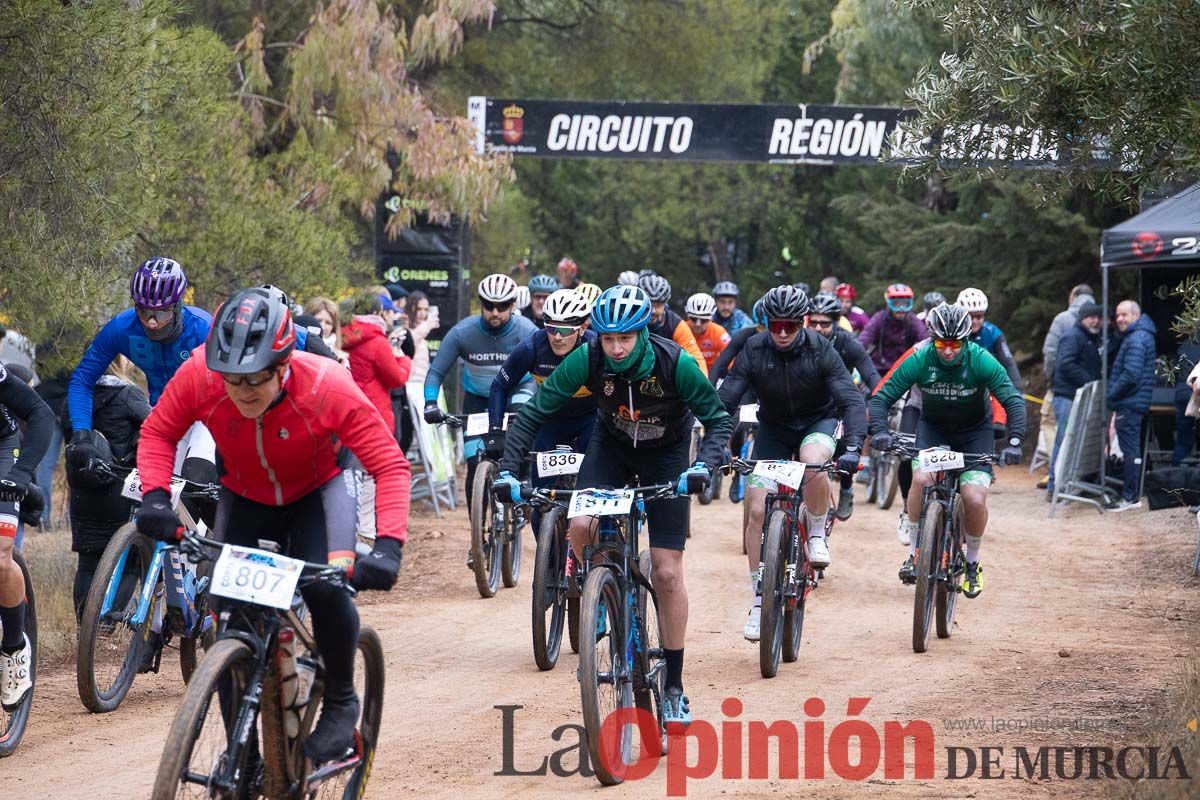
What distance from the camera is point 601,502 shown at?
706 cm

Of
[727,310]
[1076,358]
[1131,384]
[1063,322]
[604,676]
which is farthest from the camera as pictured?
[1063,322]

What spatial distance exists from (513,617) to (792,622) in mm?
2418

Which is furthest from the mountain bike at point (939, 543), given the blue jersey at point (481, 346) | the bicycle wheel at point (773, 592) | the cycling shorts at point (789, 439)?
the blue jersey at point (481, 346)

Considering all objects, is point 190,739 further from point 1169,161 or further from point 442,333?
point 442,333

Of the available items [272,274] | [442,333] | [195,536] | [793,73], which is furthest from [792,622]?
[793,73]

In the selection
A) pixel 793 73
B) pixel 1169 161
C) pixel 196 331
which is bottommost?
pixel 196 331

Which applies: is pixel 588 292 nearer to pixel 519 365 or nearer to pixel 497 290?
pixel 519 365

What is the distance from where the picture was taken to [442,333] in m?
22.4

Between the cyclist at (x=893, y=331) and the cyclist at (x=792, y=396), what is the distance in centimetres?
753

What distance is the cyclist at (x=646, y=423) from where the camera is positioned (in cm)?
731

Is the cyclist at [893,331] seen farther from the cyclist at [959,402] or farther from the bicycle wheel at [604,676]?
the bicycle wheel at [604,676]

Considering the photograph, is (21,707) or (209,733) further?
(21,707)

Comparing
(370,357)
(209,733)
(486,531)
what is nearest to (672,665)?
(209,733)

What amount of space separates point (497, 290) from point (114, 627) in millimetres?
5152
